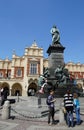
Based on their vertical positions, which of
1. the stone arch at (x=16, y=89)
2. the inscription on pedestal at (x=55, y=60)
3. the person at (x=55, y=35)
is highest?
the person at (x=55, y=35)

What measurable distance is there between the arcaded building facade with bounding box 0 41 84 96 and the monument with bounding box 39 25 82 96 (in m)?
33.2

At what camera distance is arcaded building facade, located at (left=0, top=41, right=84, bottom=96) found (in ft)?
174

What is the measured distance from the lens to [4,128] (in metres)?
8.69

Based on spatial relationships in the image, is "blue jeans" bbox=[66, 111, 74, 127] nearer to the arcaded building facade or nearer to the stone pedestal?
the stone pedestal

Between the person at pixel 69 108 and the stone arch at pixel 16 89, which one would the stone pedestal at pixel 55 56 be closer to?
the person at pixel 69 108

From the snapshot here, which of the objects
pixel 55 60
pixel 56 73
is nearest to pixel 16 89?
pixel 55 60

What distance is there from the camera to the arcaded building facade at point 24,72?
53031mm

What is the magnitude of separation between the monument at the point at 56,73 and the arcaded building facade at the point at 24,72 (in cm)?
3321

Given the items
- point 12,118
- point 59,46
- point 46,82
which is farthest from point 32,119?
point 59,46

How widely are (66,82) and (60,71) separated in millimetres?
1194

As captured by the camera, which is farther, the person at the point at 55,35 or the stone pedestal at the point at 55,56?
the person at the point at 55,35

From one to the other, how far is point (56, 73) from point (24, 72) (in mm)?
37273

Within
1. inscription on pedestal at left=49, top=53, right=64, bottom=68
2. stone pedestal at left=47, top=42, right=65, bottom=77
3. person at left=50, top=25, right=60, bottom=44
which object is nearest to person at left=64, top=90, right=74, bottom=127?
stone pedestal at left=47, top=42, right=65, bottom=77

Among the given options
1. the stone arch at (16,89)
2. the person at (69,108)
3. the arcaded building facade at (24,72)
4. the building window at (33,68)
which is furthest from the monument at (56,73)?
the stone arch at (16,89)
